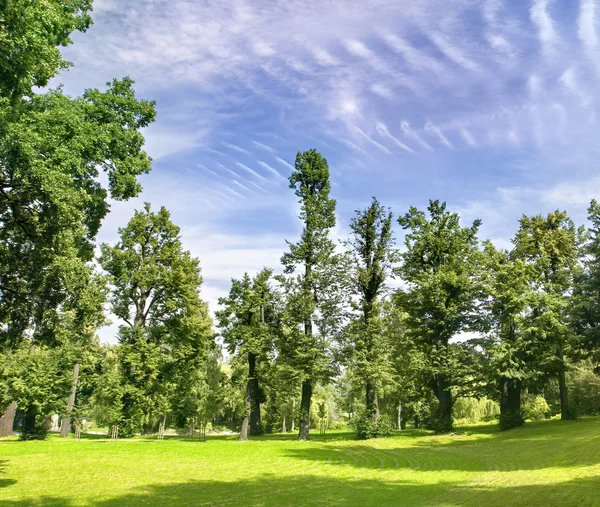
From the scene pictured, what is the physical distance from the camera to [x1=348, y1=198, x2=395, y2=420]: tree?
122 feet

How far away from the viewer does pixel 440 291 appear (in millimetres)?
39031

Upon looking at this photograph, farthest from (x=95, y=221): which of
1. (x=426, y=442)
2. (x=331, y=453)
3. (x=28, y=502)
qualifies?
(x=426, y=442)

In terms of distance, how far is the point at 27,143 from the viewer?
48.2 feet

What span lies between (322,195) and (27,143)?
28043 millimetres

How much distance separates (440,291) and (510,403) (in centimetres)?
1134

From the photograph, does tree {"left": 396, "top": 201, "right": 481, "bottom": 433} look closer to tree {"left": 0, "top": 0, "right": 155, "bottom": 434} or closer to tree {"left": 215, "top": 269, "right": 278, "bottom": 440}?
tree {"left": 215, "top": 269, "right": 278, "bottom": 440}

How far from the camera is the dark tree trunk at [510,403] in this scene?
1485 inches

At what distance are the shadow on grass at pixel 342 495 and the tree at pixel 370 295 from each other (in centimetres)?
2119

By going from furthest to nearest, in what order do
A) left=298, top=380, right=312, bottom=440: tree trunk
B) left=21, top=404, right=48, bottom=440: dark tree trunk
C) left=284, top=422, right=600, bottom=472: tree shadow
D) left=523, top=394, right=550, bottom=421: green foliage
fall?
left=523, top=394, right=550, bottom=421: green foliage → left=298, top=380, right=312, bottom=440: tree trunk → left=21, top=404, right=48, bottom=440: dark tree trunk → left=284, top=422, right=600, bottom=472: tree shadow

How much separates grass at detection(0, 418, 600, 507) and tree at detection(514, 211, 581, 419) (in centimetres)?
885

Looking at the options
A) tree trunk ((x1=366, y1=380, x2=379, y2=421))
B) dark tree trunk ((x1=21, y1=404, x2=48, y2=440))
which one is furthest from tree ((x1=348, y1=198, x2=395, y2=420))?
dark tree trunk ((x1=21, y1=404, x2=48, y2=440))

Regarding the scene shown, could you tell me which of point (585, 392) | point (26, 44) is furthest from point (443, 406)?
point (26, 44)

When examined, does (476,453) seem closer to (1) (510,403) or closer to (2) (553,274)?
(1) (510,403)

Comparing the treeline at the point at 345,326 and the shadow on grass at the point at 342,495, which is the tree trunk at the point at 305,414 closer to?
the treeline at the point at 345,326
